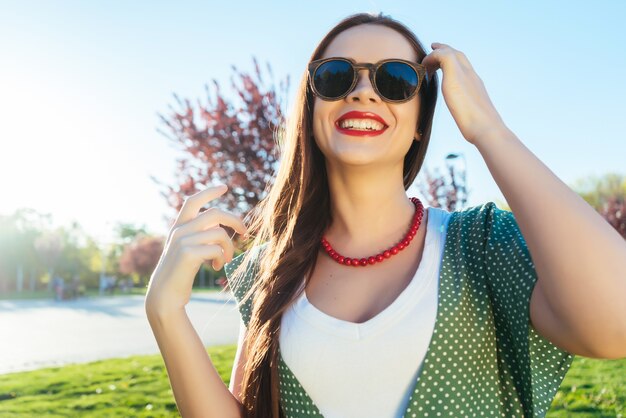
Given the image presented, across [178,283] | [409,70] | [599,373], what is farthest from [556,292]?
[599,373]

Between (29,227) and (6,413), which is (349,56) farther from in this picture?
(29,227)

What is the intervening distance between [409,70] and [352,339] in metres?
0.84

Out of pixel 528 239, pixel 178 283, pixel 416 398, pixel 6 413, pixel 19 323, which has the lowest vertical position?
pixel 19 323

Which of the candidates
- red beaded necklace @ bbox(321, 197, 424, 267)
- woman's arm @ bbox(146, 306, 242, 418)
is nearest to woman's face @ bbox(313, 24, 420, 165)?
red beaded necklace @ bbox(321, 197, 424, 267)

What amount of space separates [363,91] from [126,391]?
6.66 metres

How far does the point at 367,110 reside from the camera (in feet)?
6.29

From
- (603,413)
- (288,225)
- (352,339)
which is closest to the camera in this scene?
(352,339)

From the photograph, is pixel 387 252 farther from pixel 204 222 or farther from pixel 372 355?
pixel 204 222

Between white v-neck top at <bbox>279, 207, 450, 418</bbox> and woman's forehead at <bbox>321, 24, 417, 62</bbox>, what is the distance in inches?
26.4

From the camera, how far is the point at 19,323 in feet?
61.6

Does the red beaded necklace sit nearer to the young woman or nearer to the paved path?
the young woman

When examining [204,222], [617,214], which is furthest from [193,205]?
[617,214]

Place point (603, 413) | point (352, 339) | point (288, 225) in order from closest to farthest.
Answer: point (352, 339) < point (288, 225) < point (603, 413)

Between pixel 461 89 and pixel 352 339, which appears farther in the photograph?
pixel 352 339
